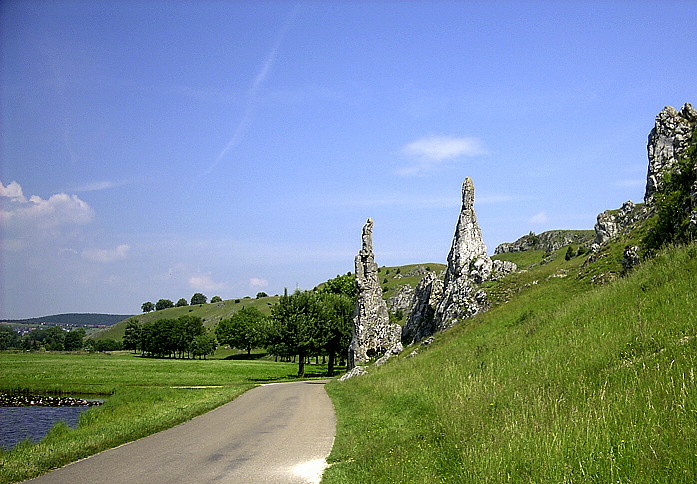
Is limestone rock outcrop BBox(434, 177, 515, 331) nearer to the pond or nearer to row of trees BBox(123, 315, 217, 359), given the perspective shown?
→ the pond

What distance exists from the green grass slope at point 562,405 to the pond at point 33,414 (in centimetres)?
1523

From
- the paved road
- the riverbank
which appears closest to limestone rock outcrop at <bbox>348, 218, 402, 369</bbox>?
the riverbank

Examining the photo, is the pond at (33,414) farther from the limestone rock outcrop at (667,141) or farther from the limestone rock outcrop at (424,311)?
the limestone rock outcrop at (667,141)

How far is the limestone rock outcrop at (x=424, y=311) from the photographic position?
49.5 metres

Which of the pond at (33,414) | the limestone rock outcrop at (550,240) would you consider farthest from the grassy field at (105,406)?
the limestone rock outcrop at (550,240)

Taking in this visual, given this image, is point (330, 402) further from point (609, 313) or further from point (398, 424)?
point (609, 313)

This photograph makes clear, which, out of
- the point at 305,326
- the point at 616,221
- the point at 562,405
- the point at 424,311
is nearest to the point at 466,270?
the point at 424,311

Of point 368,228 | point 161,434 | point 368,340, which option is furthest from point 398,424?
point 368,228

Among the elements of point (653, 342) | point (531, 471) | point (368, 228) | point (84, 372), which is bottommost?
point (84, 372)

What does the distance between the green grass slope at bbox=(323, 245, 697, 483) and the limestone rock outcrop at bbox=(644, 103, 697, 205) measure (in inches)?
547

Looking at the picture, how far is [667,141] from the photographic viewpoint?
3147 centimetres

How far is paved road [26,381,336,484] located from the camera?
1164 centimetres

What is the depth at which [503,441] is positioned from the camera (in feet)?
31.2

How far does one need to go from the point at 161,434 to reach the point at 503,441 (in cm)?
1298
